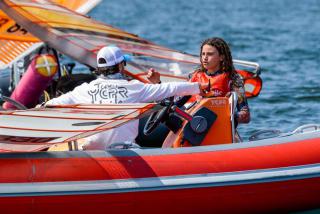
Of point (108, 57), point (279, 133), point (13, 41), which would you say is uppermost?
point (108, 57)

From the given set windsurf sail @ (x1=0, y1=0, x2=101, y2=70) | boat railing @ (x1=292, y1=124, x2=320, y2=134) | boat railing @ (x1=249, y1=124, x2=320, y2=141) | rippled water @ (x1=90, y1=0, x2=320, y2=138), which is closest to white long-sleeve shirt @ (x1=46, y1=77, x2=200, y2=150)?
boat railing @ (x1=249, y1=124, x2=320, y2=141)

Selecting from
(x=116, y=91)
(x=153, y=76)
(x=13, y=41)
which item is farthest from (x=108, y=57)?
(x=13, y=41)


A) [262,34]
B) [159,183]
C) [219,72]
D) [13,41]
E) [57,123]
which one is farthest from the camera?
[262,34]

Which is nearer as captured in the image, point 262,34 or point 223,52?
point 223,52

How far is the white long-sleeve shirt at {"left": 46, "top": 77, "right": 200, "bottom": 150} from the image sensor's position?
7547 millimetres

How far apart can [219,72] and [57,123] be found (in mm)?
1449

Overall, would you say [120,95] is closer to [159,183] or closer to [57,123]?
[57,123]

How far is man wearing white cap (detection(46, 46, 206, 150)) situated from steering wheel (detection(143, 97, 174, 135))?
0.32 feet

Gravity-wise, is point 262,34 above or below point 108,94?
below

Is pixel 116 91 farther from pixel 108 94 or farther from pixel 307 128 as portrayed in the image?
pixel 307 128

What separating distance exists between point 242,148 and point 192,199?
49 cm

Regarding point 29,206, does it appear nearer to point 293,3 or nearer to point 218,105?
point 218,105

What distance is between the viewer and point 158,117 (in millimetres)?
7520

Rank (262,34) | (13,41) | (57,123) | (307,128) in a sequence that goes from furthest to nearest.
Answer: (262,34) < (13,41) < (307,128) < (57,123)
